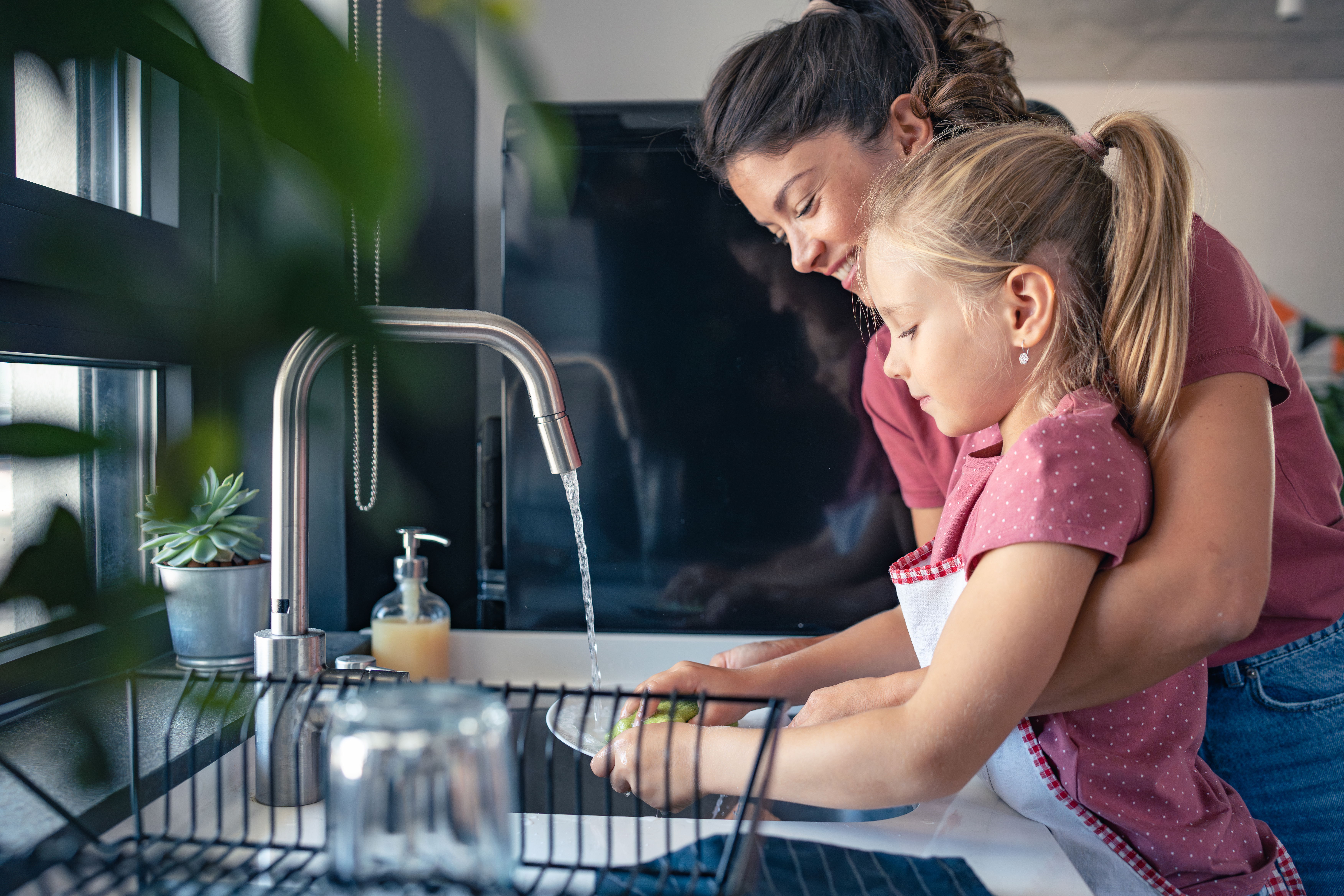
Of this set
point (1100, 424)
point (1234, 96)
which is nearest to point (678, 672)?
point (1100, 424)

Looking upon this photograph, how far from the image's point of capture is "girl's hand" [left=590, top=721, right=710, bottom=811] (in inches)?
28.1

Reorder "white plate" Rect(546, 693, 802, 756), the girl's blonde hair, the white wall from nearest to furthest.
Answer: the girl's blonde hair
"white plate" Rect(546, 693, 802, 756)
the white wall

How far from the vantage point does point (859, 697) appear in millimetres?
821

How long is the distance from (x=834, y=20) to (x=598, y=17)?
61 centimetres

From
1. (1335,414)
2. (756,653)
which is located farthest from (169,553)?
(1335,414)

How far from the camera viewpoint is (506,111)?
125 centimetres

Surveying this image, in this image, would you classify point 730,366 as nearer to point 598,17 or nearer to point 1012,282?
point 1012,282

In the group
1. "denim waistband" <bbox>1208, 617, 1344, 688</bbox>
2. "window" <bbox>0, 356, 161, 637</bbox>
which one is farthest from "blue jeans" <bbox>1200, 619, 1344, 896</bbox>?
"window" <bbox>0, 356, 161, 637</bbox>

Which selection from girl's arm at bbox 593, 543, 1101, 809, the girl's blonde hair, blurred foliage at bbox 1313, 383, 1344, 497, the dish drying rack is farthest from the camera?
blurred foliage at bbox 1313, 383, 1344, 497

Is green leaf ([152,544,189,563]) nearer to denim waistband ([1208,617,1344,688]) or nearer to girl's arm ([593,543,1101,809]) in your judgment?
girl's arm ([593,543,1101,809])

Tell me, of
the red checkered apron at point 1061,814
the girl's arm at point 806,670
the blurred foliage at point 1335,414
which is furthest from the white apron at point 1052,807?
the blurred foliage at point 1335,414

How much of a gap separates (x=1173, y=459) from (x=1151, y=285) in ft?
0.47

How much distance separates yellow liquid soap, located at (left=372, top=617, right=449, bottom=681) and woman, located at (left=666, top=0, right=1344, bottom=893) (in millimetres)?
345

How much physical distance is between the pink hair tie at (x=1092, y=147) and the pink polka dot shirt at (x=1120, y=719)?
214mm
